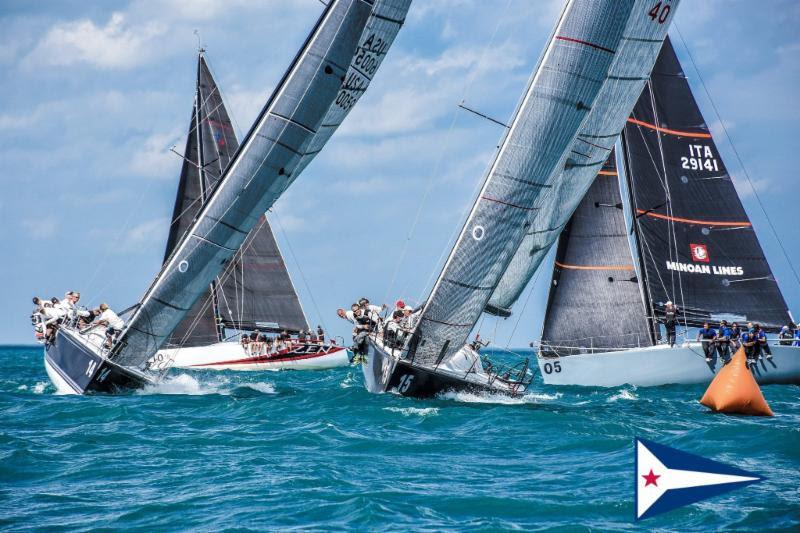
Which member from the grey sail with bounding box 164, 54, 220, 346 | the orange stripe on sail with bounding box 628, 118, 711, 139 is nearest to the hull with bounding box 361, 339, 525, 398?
the orange stripe on sail with bounding box 628, 118, 711, 139

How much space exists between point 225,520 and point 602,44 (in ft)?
35.7

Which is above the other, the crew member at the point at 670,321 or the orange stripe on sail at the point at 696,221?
the orange stripe on sail at the point at 696,221

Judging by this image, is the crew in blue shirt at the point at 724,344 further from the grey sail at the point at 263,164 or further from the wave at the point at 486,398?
the grey sail at the point at 263,164

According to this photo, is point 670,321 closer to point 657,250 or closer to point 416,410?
point 657,250

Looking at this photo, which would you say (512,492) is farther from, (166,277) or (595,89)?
(166,277)

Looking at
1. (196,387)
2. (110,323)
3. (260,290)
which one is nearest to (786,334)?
(196,387)

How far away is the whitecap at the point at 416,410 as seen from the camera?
52.5 feet

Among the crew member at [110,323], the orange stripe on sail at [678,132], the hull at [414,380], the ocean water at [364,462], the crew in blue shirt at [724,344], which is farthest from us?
the orange stripe on sail at [678,132]

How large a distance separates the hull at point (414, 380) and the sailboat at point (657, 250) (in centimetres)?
784

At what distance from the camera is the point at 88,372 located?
1917 centimetres

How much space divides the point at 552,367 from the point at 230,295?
1594cm

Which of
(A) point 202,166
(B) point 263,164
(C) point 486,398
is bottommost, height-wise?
(C) point 486,398

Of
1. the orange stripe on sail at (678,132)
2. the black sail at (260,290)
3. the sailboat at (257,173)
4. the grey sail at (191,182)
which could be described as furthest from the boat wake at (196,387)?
the orange stripe on sail at (678,132)

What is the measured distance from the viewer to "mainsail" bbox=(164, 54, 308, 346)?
110 feet
